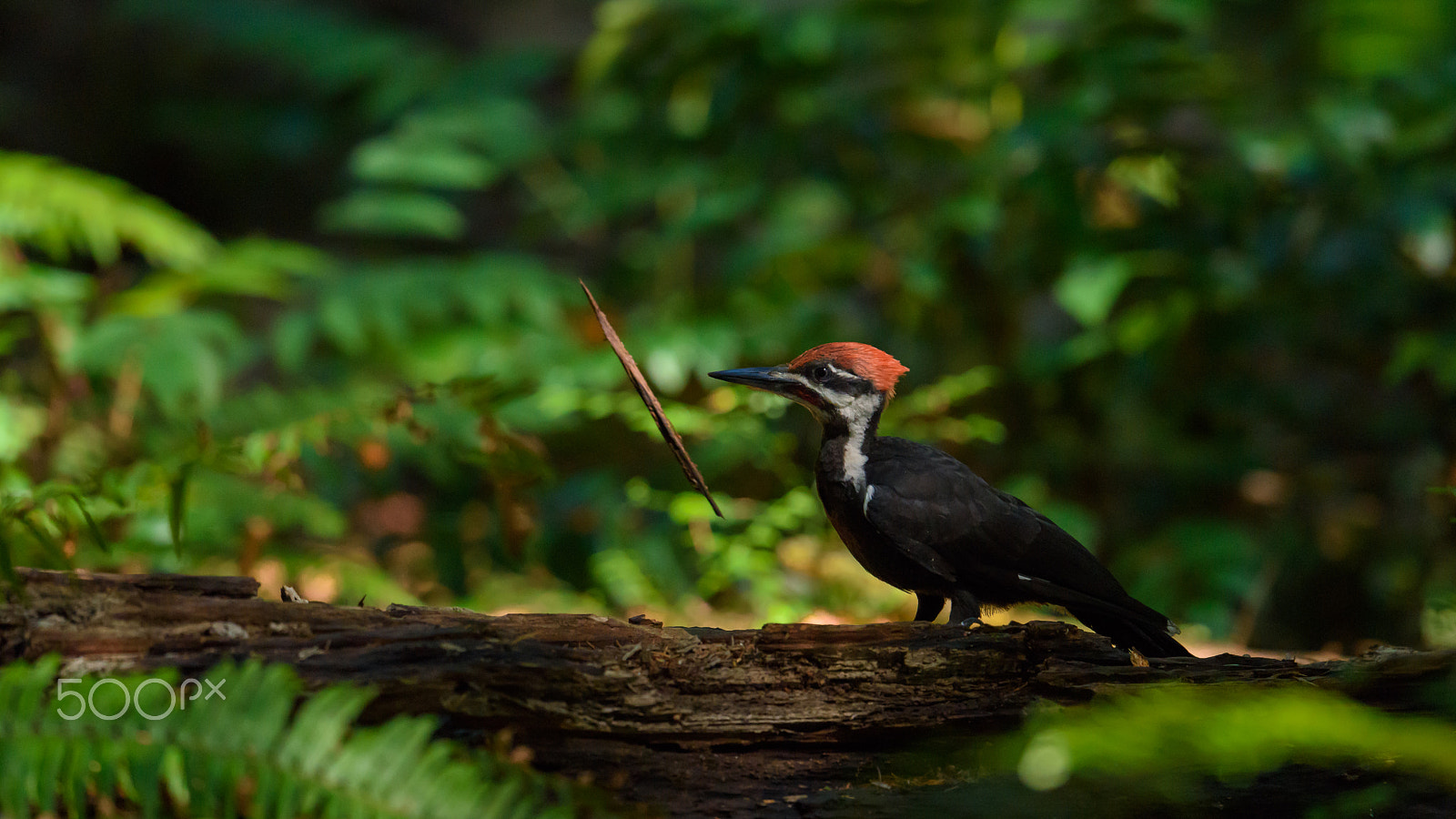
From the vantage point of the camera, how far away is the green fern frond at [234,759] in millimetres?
1651

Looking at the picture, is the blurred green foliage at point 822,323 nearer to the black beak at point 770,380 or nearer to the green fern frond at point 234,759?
the black beak at point 770,380

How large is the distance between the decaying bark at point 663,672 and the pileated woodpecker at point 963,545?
425mm

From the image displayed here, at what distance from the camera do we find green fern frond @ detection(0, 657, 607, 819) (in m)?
1.65

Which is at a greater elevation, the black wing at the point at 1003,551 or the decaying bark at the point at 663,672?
the black wing at the point at 1003,551

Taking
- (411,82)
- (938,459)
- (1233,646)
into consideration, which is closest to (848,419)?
(938,459)

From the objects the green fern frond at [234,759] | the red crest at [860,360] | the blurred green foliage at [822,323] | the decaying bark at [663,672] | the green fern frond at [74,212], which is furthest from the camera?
the green fern frond at [74,212]

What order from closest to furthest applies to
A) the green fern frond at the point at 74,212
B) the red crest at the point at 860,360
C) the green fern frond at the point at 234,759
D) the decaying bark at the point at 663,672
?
1. the green fern frond at the point at 234,759
2. the decaying bark at the point at 663,672
3. the red crest at the point at 860,360
4. the green fern frond at the point at 74,212

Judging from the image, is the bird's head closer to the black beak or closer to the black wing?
the black beak

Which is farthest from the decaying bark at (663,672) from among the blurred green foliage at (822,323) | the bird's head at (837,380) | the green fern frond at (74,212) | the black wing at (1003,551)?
the green fern frond at (74,212)

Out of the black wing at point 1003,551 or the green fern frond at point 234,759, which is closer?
the green fern frond at point 234,759

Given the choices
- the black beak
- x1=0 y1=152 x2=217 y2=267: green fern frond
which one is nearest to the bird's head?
the black beak

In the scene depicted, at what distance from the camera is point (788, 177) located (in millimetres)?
5621

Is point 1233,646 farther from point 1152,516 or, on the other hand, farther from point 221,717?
point 221,717

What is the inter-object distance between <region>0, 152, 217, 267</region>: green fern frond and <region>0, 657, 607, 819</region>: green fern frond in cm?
336
